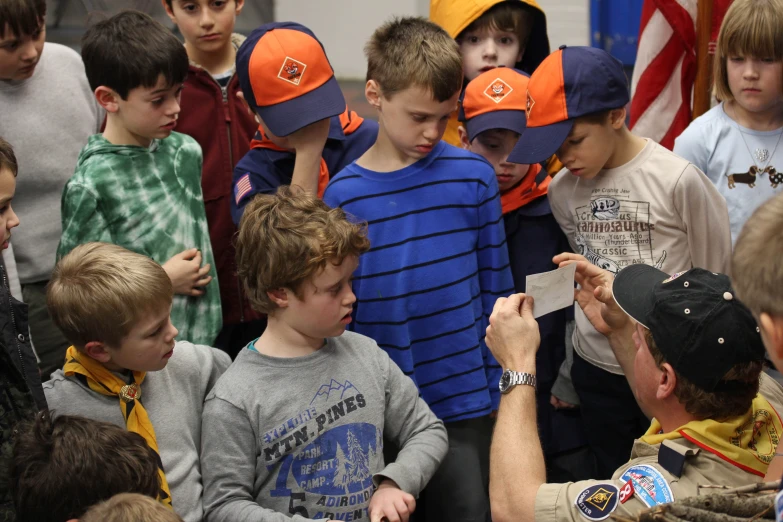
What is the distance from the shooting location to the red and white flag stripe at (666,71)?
12.7ft

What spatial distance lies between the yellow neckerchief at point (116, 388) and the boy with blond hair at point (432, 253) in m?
0.78

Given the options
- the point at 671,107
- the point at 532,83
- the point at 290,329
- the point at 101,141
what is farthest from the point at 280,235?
the point at 671,107

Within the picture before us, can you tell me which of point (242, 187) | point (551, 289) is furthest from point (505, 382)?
point (242, 187)

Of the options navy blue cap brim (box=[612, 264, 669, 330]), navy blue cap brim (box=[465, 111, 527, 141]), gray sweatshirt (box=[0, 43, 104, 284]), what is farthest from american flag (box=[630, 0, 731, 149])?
gray sweatshirt (box=[0, 43, 104, 284])

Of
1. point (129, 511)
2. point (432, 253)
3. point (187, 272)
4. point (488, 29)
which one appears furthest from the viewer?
point (488, 29)

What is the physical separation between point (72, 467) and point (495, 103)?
198 cm

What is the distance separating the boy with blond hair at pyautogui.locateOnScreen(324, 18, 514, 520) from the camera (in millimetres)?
2773

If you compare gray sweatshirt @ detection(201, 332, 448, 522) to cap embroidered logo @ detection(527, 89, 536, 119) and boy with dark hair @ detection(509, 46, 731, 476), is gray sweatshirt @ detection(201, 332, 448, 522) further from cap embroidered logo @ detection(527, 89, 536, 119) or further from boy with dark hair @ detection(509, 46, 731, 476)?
cap embroidered logo @ detection(527, 89, 536, 119)

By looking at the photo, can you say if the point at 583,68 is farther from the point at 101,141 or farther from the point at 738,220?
the point at 101,141

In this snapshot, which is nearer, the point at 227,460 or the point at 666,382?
the point at 666,382

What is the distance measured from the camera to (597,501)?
196cm

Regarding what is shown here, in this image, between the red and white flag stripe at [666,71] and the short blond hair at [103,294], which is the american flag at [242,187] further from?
the red and white flag stripe at [666,71]

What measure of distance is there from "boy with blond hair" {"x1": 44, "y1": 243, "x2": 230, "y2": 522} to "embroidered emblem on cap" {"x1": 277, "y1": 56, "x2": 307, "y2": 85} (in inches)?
34.7

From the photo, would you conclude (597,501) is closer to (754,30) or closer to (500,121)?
(500,121)
